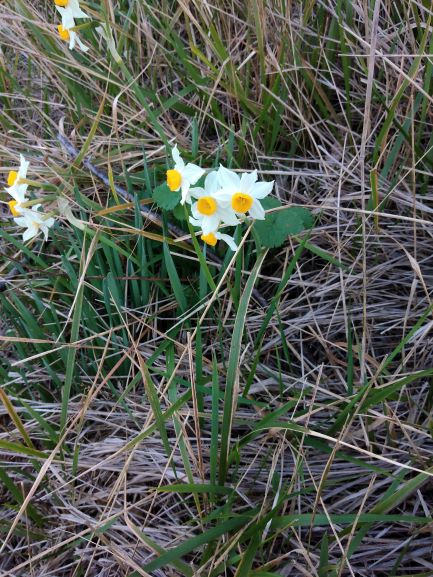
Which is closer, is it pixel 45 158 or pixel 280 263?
pixel 280 263

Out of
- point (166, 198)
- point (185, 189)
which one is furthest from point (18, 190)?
point (185, 189)

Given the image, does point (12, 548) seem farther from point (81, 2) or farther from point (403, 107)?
point (403, 107)

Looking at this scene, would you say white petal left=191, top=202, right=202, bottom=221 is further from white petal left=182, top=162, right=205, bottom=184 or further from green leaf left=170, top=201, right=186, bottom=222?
green leaf left=170, top=201, right=186, bottom=222

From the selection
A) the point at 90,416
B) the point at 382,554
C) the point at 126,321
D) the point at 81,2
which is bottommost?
the point at 382,554

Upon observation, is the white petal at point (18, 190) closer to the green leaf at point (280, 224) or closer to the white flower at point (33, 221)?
the white flower at point (33, 221)

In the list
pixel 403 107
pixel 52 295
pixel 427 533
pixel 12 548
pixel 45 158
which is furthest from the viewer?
pixel 45 158

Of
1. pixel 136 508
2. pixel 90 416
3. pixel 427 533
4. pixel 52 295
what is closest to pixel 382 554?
pixel 427 533
